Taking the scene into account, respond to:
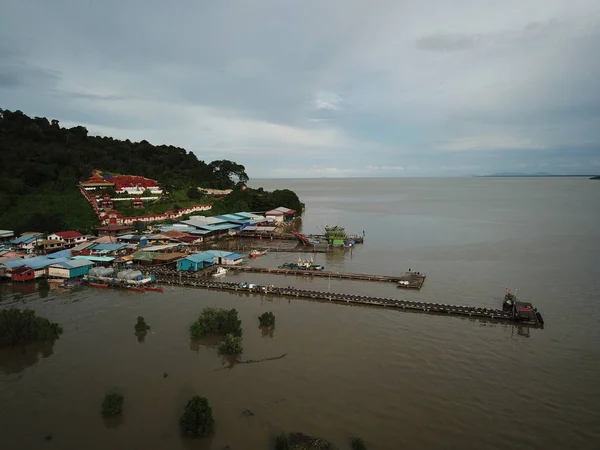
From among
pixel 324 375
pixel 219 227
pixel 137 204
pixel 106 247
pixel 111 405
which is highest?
pixel 137 204

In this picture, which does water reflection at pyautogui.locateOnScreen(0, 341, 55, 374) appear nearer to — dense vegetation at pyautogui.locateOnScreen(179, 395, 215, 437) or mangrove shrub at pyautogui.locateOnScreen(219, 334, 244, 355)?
mangrove shrub at pyautogui.locateOnScreen(219, 334, 244, 355)

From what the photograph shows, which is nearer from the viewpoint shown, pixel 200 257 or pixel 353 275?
pixel 353 275

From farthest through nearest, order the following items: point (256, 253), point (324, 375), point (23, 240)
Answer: point (256, 253) → point (23, 240) → point (324, 375)

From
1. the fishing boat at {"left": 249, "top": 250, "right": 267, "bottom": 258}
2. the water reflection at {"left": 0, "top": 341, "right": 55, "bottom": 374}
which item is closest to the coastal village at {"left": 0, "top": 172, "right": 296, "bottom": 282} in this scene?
the fishing boat at {"left": 249, "top": 250, "right": 267, "bottom": 258}

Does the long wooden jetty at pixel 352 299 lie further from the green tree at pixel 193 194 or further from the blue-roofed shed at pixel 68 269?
the green tree at pixel 193 194

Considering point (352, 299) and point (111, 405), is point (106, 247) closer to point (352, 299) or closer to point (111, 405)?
point (352, 299)

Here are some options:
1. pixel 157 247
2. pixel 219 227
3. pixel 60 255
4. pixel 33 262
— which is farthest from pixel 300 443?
pixel 219 227

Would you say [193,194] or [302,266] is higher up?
[193,194]
